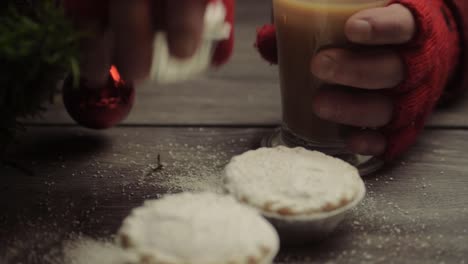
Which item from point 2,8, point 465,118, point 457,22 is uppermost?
point 2,8

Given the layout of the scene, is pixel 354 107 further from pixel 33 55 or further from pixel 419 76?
pixel 33 55

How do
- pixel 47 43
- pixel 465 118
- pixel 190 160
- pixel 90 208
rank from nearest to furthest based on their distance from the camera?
1. pixel 47 43
2. pixel 90 208
3. pixel 190 160
4. pixel 465 118

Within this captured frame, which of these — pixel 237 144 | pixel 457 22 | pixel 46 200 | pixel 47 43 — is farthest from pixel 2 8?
pixel 457 22

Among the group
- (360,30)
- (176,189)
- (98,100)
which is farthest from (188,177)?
(360,30)

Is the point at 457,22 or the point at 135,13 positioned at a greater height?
the point at 135,13

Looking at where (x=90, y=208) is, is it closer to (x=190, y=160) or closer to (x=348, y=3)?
(x=190, y=160)

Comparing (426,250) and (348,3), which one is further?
(348,3)

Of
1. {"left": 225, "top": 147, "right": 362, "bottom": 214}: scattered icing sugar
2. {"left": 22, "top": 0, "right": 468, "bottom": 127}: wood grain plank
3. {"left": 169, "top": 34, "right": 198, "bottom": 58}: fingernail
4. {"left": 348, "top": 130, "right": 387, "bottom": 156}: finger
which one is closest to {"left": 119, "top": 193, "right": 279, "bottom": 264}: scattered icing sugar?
{"left": 225, "top": 147, "right": 362, "bottom": 214}: scattered icing sugar

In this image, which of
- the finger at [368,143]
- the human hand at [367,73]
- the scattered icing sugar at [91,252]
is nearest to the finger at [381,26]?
the human hand at [367,73]

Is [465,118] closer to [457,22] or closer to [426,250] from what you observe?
[457,22]

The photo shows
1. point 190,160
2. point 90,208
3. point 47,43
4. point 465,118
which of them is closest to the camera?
point 47,43
